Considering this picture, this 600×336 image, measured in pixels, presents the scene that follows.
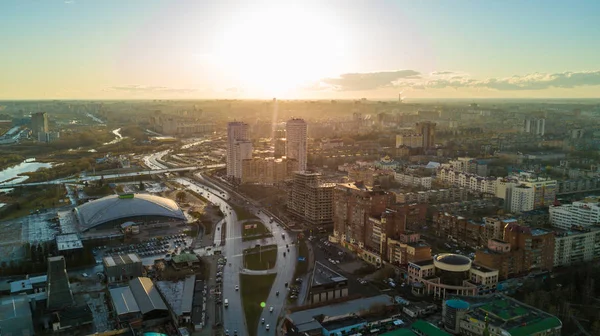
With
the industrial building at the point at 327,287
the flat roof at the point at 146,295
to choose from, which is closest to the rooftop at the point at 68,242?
the flat roof at the point at 146,295

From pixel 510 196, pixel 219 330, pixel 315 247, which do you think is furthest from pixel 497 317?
pixel 510 196

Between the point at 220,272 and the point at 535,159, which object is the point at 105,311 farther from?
the point at 535,159

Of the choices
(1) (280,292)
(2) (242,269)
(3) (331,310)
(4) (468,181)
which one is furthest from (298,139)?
(3) (331,310)

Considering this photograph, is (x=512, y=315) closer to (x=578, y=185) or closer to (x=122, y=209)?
(x=122, y=209)

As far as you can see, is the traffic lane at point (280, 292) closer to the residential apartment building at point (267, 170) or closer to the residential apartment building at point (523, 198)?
the residential apartment building at point (523, 198)

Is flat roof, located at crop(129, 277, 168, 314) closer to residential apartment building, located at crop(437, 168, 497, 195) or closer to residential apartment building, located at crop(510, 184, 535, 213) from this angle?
residential apartment building, located at crop(510, 184, 535, 213)
